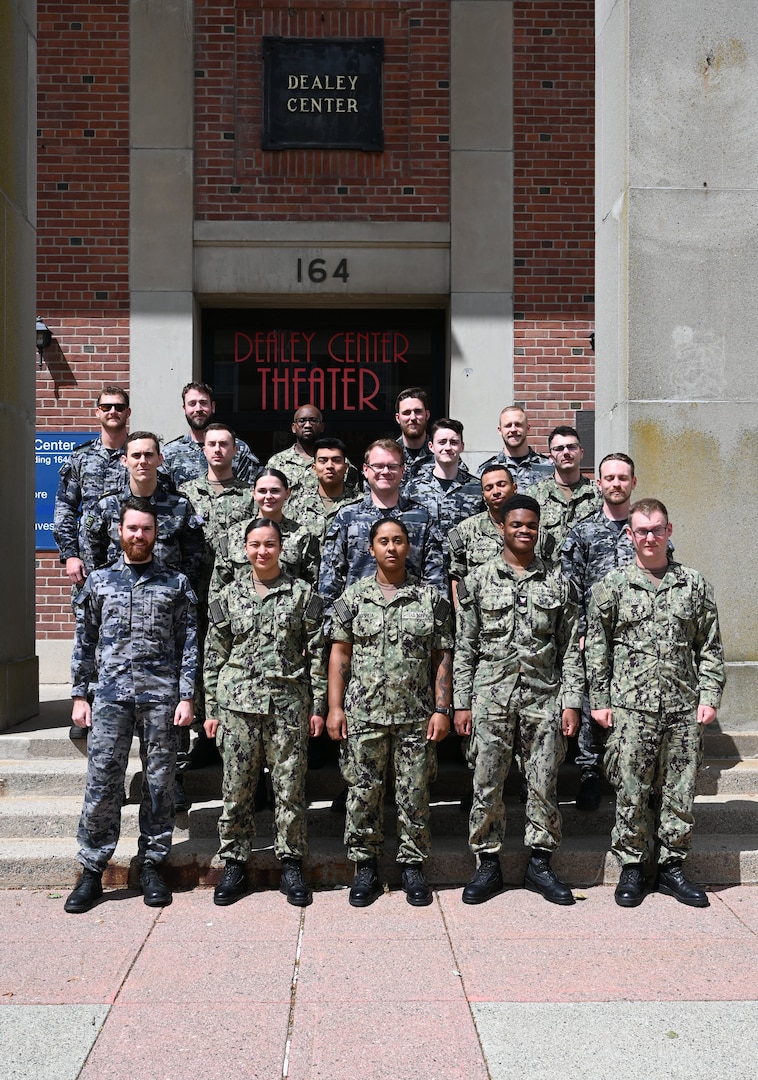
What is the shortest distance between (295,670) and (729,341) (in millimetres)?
3990

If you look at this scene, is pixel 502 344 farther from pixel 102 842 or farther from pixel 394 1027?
pixel 394 1027

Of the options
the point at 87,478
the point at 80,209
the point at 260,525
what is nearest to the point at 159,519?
the point at 260,525

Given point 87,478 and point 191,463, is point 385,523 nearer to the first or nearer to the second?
point 191,463

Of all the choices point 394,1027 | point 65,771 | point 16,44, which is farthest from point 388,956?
point 16,44

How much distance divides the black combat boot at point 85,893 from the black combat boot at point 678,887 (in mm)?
2923

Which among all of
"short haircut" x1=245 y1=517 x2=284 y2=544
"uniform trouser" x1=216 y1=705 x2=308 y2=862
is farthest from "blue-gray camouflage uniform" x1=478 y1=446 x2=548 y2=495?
"uniform trouser" x1=216 y1=705 x2=308 y2=862

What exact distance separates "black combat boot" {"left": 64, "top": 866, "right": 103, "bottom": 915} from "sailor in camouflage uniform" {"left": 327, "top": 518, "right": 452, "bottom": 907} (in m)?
1.30

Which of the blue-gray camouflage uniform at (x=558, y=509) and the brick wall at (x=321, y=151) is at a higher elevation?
the brick wall at (x=321, y=151)

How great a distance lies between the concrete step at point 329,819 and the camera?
618cm

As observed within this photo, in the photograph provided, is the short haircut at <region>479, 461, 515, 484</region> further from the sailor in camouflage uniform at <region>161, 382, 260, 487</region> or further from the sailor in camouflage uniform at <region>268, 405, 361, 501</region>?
the sailor in camouflage uniform at <region>161, 382, 260, 487</region>

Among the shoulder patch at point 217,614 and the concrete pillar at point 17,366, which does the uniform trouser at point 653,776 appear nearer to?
the shoulder patch at point 217,614

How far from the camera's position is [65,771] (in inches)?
262

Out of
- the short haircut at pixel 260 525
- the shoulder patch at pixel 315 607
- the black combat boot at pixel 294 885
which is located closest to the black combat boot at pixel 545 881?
the black combat boot at pixel 294 885

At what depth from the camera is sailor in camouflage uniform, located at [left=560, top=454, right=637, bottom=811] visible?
6.30 m
